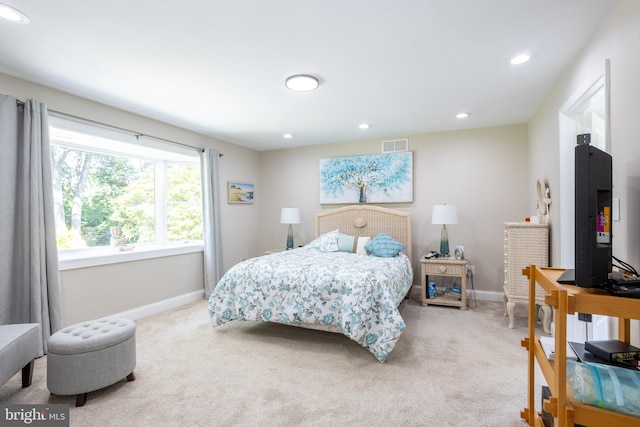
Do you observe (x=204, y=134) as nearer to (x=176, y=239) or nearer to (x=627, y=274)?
(x=176, y=239)

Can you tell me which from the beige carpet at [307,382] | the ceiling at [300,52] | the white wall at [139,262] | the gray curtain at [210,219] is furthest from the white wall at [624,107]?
the white wall at [139,262]

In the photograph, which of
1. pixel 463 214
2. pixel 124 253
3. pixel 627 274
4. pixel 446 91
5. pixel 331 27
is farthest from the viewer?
pixel 463 214

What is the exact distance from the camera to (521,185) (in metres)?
4.11

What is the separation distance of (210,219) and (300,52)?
2.94 meters

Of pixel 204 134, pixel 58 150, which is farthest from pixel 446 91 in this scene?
pixel 58 150

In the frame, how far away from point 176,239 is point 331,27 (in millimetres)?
3756

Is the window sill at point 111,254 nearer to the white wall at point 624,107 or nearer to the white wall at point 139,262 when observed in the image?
the white wall at point 139,262

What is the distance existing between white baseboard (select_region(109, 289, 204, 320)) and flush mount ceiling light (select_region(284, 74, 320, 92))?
3130 millimetres

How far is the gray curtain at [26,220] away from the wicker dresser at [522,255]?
452 centimetres

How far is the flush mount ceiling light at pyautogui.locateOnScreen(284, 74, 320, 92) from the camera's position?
2.68 metres

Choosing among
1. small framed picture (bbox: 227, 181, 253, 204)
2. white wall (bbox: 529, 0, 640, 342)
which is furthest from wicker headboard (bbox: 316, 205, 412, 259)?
white wall (bbox: 529, 0, 640, 342)

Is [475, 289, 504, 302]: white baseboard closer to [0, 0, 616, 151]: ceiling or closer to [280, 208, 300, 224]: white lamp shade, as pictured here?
[0, 0, 616, 151]: ceiling

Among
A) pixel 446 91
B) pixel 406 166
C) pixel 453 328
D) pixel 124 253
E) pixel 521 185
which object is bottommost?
pixel 453 328

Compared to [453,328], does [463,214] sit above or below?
above
